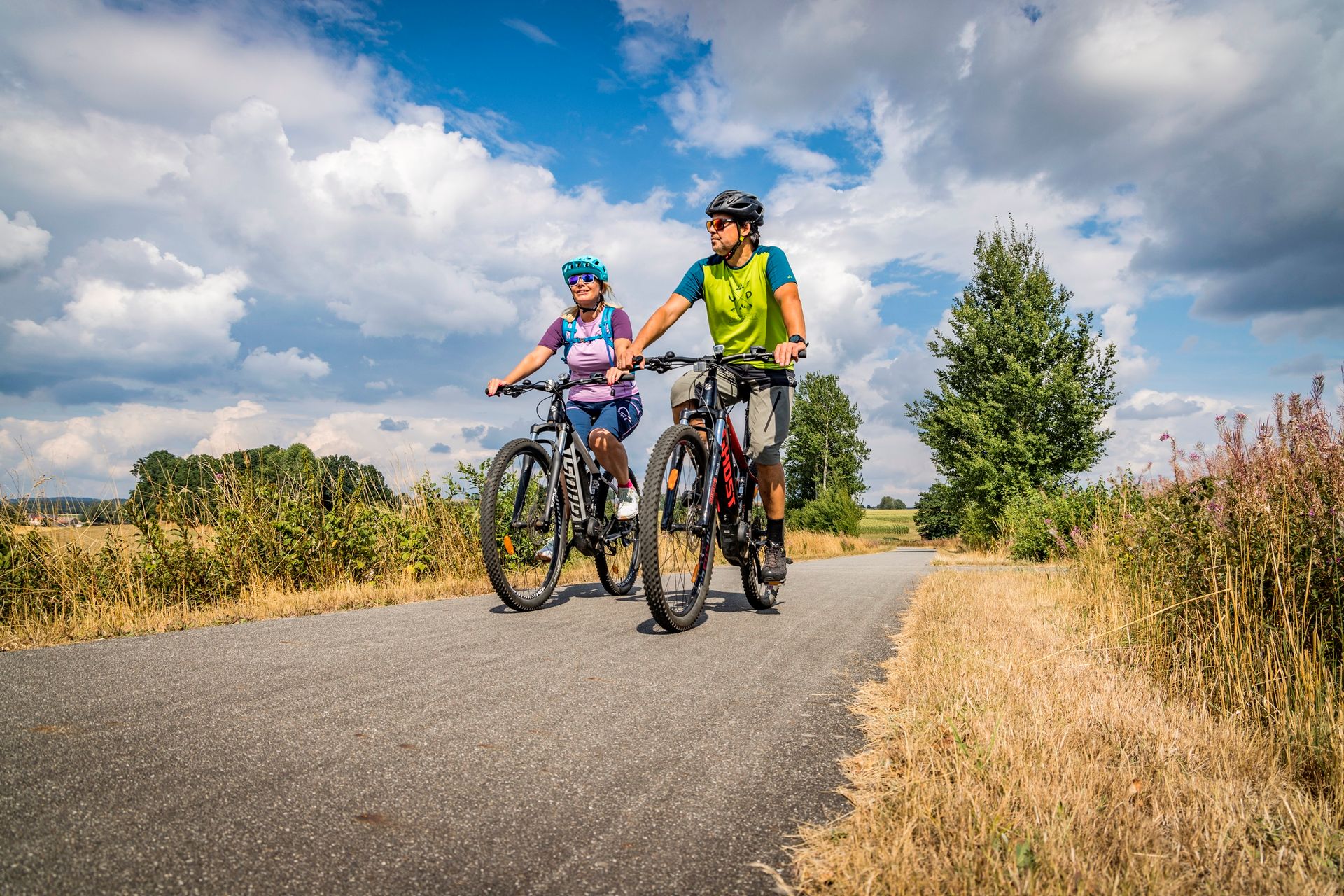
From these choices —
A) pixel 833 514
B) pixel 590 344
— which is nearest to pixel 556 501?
pixel 590 344

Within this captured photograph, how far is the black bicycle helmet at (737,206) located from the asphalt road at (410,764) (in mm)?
2977

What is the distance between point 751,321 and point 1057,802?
384 centimetres

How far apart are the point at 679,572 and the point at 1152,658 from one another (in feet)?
8.37

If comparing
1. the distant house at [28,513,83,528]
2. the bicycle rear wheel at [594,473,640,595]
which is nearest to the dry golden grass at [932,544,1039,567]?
the bicycle rear wheel at [594,473,640,595]

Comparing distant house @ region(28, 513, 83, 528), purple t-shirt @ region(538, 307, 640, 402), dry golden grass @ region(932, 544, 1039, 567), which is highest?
purple t-shirt @ region(538, 307, 640, 402)

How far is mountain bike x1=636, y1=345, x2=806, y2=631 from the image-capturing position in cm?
406

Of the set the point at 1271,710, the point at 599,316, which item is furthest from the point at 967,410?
the point at 1271,710

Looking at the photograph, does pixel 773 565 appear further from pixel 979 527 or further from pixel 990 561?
pixel 979 527

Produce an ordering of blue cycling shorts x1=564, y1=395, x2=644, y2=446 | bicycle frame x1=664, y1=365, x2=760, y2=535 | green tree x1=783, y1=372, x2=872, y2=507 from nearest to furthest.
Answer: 1. bicycle frame x1=664, y1=365, x2=760, y2=535
2. blue cycling shorts x1=564, y1=395, x2=644, y2=446
3. green tree x1=783, y1=372, x2=872, y2=507

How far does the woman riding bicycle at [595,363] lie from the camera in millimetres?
5621

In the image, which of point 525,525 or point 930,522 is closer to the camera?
point 525,525

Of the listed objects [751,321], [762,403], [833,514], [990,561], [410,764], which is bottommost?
[990,561]

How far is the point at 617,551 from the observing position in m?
6.20

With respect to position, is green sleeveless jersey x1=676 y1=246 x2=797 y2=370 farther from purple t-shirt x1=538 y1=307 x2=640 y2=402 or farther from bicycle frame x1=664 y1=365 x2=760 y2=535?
purple t-shirt x1=538 y1=307 x2=640 y2=402
